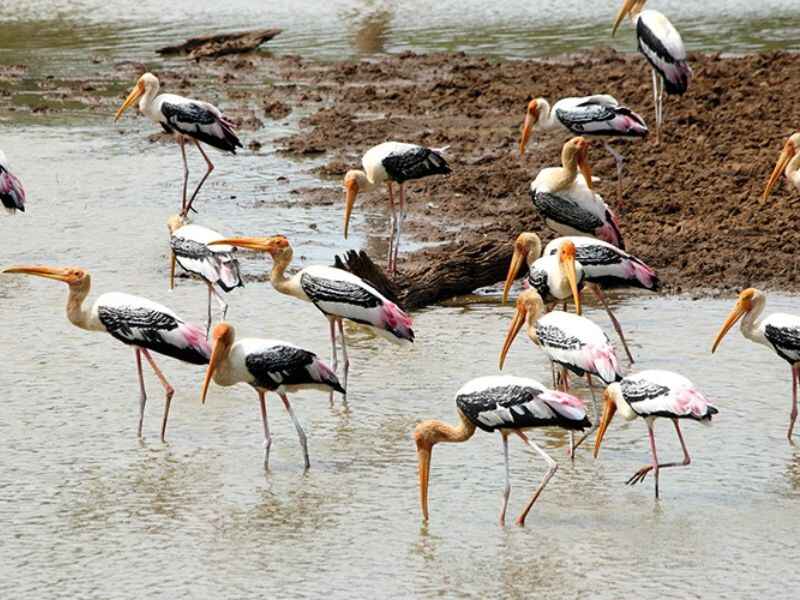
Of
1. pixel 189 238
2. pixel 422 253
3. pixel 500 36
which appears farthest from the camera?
pixel 500 36

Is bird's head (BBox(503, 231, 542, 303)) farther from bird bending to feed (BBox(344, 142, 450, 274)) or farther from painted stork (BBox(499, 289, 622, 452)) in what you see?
bird bending to feed (BBox(344, 142, 450, 274))

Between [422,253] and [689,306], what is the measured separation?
212 centimetres

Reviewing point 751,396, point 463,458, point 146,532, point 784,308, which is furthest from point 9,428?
point 784,308

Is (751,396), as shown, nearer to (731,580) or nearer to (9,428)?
(731,580)

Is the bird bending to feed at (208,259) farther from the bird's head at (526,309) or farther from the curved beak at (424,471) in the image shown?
the curved beak at (424,471)

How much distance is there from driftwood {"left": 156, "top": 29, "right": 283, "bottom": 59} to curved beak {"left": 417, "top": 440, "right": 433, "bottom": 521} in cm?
1380

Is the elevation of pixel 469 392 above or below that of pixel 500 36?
above

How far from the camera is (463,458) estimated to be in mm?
8117

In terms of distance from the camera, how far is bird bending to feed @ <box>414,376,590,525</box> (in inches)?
283

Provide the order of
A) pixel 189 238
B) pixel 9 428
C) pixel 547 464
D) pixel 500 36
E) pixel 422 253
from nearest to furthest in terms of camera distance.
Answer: pixel 547 464 → pixel 9 428 → pixel 189 238 → pixel 422 253 → pixel 500 36

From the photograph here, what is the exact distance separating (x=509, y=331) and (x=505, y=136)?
257 inches

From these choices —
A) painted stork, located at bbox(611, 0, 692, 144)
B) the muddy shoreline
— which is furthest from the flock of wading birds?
painted stork, located at bbox(611, 0, 692, 144)

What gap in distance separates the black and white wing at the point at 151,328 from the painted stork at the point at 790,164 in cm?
466

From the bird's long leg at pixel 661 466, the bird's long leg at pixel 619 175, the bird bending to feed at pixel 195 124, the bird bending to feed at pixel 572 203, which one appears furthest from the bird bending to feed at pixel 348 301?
the bird bending to feed at pixel 195 124
